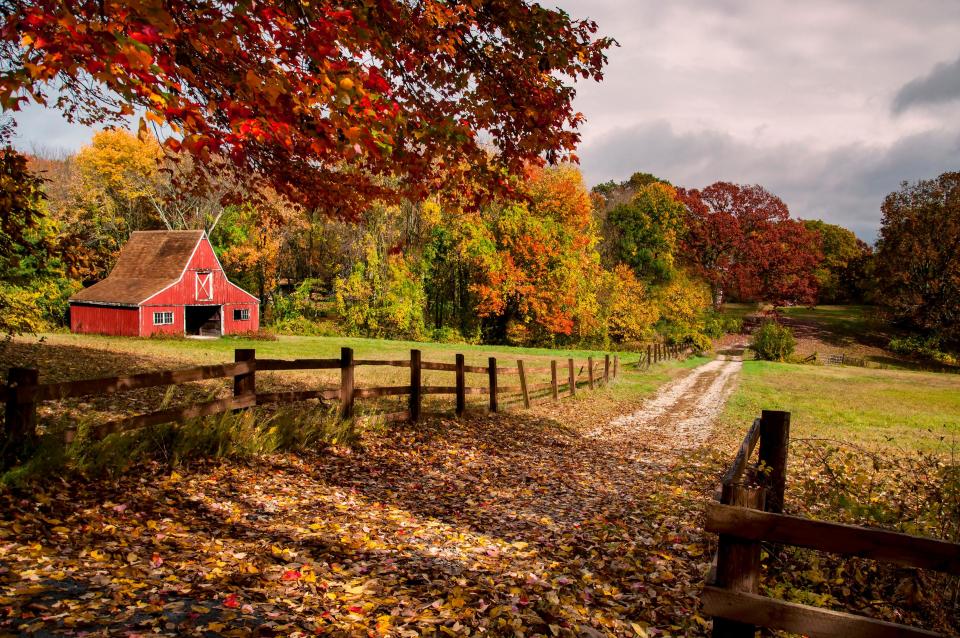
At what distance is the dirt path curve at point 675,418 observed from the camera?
1271 centimetres

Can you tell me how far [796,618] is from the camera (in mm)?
2719

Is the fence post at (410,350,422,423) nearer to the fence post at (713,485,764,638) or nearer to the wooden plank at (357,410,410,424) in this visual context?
the wooden plank at (357,410,410,424)

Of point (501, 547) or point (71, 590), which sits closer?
point (71, 590)

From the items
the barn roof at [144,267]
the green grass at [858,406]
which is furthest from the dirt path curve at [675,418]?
the barn roof at [144,267]

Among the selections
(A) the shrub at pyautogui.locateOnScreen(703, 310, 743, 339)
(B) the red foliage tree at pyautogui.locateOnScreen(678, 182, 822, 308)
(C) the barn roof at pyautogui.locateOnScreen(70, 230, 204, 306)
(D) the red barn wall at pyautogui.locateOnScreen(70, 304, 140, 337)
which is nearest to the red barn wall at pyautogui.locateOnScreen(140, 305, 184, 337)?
(D) the red barn wall at pyautogui.locateOnScreen(70, 304, 140, 337)

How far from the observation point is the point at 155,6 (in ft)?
12.9

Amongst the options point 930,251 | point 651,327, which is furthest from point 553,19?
point 930,251

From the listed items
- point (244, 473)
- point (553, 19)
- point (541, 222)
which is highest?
point (541, 222)

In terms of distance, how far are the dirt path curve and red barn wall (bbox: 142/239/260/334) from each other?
3265 cm

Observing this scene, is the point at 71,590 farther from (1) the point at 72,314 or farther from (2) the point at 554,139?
(1) the point at 72,314

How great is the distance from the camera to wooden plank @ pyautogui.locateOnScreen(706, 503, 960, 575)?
2.52m

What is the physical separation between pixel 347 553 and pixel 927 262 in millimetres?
61529

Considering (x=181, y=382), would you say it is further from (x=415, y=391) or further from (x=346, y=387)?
(x=415, y=391)

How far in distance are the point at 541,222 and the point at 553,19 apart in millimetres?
34186
